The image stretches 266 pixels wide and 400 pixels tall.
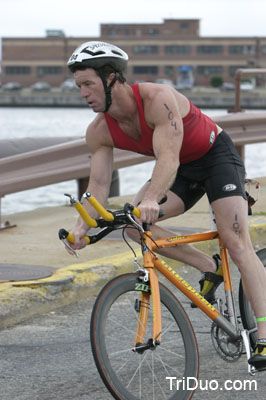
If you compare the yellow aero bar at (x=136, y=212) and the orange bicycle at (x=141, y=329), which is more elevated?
the yellow aero bar at (x=136, y=212)

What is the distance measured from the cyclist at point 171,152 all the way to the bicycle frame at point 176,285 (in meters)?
0.11

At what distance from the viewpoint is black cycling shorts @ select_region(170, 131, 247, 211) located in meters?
4.62

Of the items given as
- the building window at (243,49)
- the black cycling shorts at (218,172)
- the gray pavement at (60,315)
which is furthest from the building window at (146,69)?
the black cycling shorts at (218,172)

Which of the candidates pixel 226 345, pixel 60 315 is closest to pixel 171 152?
pixel 226 345

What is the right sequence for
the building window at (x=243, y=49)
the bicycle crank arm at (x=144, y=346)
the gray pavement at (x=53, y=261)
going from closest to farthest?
the bicycle crank arm at (x=144, y=346)
the gray pavement at (x=53, y=261)
the building window at (x=243, y=49)

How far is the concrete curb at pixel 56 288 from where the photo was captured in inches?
237

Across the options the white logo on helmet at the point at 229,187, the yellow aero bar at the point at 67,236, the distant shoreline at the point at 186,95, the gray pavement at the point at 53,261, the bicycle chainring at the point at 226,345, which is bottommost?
the distant shoreline at the point at 186,95

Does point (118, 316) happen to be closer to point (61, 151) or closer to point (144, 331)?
point (144, 331)

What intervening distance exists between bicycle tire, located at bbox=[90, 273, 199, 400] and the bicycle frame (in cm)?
5

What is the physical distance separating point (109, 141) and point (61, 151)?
4.29 metres

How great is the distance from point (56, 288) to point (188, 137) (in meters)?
2.17

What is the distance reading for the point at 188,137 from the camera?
459 centimetres

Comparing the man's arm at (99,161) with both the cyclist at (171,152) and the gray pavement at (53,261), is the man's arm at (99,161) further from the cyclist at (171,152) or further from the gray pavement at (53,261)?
the gray pavement at (53,261)

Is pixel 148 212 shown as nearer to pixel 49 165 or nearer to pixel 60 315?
pixel 60 315
